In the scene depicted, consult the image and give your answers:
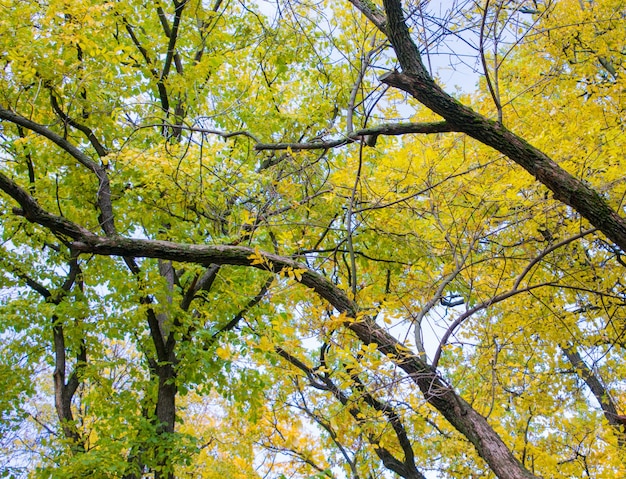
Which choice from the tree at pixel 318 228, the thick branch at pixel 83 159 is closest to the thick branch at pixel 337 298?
the tree at pixel 318 228

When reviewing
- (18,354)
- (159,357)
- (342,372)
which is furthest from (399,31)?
(18,354)

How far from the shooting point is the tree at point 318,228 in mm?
3438

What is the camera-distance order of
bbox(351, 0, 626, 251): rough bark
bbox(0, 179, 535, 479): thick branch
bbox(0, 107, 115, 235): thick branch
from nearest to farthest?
bbox(351, 0, 626, 251): rough bark, bbox(0, 179, 535, 479): thick branch, bbox(0, 107, 115, 235): thick branch

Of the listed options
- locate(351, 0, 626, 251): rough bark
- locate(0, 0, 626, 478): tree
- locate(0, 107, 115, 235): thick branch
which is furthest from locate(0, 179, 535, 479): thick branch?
locate(351, 0, 626, 251): rough bark

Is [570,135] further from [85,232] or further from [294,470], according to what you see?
[85,232]

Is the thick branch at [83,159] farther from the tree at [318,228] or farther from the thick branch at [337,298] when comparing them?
the thick branch at [337,298]

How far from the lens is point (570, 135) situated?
4.83 m

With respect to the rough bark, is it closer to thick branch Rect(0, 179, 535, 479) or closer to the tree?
the tree

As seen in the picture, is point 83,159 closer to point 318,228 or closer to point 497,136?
point 318,228

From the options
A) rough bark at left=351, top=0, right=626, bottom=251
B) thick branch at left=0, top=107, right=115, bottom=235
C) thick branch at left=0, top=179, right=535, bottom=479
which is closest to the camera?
rough bark at left=351, top=0, right=626, bottom=251

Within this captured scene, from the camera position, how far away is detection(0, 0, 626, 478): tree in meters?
3.44

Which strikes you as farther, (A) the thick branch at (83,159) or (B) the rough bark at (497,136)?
(A) the thick branch at (83,159)

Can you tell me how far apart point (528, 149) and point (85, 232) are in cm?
286

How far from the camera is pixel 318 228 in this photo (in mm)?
5578
